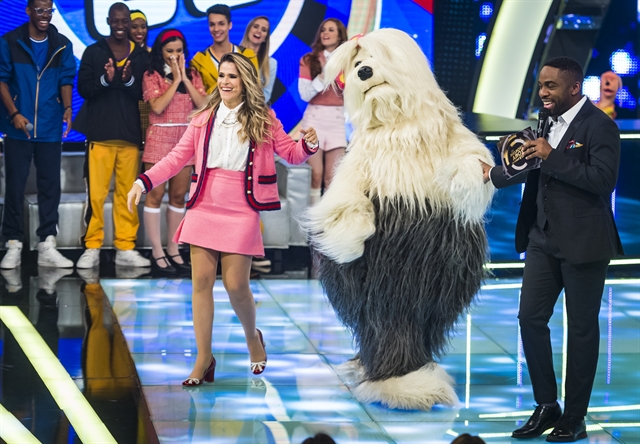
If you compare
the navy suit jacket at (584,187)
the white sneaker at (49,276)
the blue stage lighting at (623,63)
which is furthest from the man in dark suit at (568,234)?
the blue stage lighting at (623,63)

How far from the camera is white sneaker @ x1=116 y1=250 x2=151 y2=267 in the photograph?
7473mm

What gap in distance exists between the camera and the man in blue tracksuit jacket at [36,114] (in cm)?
706

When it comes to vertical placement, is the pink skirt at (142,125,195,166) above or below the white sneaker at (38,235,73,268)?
above

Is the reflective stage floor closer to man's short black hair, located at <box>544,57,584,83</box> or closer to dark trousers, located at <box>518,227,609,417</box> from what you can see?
dark trousers, located at <box>518,227,609,417</box>

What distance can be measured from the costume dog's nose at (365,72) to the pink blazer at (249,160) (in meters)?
0.43

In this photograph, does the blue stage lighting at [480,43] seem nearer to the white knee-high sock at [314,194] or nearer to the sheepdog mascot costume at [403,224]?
the white knee-high sock at [314,194]

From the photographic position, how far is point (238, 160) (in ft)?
14.9

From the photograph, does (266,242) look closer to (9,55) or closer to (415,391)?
(9,55)

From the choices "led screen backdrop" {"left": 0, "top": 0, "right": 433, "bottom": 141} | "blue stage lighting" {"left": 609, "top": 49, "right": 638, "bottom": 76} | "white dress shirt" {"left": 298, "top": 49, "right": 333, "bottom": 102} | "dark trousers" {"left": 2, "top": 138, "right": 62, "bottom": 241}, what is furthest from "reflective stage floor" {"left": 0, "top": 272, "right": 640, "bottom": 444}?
"blue stage lighting" {"left": 609, "top": 49, "right": 638, "bottom": 76}

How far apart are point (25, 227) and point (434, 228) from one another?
463cm

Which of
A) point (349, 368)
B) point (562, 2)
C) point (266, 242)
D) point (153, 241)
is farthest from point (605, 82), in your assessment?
point (349, 368)

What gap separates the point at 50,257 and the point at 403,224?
392 cm

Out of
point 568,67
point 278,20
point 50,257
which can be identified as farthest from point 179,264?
point 568,67

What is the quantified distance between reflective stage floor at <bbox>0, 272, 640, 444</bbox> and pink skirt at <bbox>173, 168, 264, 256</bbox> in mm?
713
